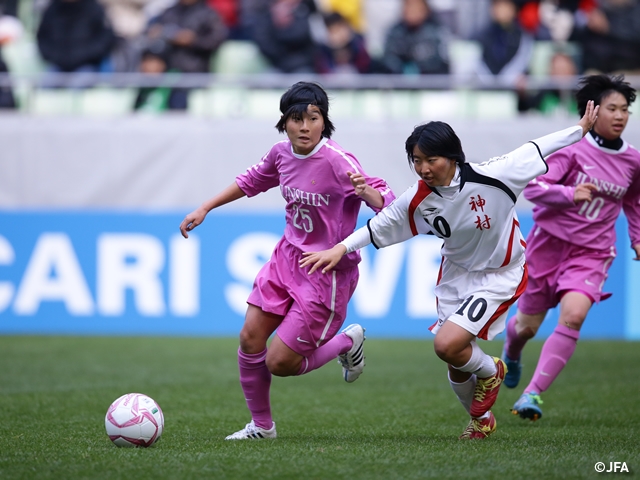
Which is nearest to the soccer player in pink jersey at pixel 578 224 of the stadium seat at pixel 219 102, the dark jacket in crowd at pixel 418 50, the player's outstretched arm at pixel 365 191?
the player's outstretched arm at pixel 365 191

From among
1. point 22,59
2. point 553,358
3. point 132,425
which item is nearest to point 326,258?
point 132,425

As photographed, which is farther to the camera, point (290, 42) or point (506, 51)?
point (290, 42)

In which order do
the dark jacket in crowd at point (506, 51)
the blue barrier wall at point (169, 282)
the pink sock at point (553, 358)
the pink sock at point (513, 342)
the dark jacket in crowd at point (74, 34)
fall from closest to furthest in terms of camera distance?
the pink sock at point (553, 358) → the pink sock at point (513, 342) → the blue barrier wall at point (169, 282) → the dark jacket in crowd at point (506, 51) → the dark jacket in crowd at point (74, 34)

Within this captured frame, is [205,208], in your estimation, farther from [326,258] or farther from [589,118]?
[589,118]

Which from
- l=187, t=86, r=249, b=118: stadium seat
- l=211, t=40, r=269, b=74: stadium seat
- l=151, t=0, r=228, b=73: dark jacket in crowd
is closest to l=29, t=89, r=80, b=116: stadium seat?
l=151, t=0, r=228, b=73: dark jacket in crowd

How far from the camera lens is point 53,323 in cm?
1237

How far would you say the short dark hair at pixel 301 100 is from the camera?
5641 mm

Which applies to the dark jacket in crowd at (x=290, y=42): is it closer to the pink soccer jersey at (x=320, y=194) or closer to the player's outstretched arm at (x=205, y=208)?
the player's outstretched arm at (x=205, y=208)

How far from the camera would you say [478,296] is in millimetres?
5594

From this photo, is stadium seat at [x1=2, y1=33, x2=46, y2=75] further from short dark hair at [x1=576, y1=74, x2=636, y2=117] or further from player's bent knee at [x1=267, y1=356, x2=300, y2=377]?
player's bent knee at [x1=267, y1=356, x2=300, y2=377]

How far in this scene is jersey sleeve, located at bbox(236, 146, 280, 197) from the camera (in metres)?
6.05

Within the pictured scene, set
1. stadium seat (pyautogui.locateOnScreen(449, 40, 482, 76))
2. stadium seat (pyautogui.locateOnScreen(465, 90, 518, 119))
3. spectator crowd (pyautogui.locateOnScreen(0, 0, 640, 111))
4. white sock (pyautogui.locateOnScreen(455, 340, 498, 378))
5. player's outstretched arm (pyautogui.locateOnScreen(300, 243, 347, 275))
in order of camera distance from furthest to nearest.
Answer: stadium seat (pyautogui.locateOnScreen(449, 40, 482, 76)), spectator crowd (pyautogui.locateOnScreen(0, 0, 640, 111)), stadium seat (pyautogui.locateOnScreen(465, 90, 518, 119)), white sock (pyautogui.locateOnScreen(455, 340, 498, 378)), player's outstretched arm (pyautogui.locateOnScreen(300, 243, 347, 275))

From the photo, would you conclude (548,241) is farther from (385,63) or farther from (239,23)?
(239,23)

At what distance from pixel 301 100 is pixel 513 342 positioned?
9.61 feet
